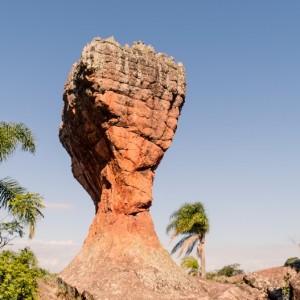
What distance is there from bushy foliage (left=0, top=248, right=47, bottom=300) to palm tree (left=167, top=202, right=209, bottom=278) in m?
24.5

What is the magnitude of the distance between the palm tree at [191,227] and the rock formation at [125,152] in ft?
48.8

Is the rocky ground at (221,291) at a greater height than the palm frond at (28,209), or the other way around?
the palm frond at (28,209)

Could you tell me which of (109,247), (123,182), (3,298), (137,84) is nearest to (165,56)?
(137,84)

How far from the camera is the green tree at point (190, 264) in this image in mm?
38625

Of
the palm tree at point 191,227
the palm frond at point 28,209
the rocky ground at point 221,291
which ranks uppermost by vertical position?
the palm tree at point 191,227

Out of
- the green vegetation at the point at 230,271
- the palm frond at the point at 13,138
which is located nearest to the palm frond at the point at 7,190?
the palm frond at the point at 13,138

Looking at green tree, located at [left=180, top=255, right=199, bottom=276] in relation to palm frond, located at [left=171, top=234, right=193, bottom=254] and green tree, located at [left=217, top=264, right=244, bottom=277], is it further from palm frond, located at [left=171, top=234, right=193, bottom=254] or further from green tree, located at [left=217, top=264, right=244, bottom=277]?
green tree, located at [left=217, top=264, right=244, bottom=277]

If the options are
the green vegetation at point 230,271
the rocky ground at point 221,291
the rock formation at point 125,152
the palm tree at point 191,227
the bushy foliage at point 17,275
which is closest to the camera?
the bushy foliage at point 17,275

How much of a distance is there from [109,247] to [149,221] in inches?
102

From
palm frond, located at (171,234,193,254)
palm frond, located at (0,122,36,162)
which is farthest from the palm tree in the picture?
palm frond, located at (0,122,36,162)

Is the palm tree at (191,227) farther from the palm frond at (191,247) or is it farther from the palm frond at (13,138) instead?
the palm frond at (13,138)

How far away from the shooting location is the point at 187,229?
37469 millimetres

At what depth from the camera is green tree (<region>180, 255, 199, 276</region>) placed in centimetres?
3862

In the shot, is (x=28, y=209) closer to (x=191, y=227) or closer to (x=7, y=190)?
(x=7, y=190)
